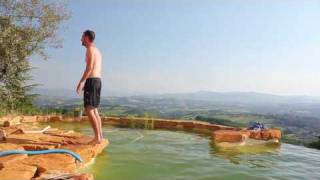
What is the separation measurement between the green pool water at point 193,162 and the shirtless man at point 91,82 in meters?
0.65

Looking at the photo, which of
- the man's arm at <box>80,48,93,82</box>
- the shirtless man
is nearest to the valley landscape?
the shirtless man

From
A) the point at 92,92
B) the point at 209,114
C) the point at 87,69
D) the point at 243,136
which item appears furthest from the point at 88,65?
the point at 209,114

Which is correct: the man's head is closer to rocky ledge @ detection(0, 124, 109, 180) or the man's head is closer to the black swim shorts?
the black swim shorts

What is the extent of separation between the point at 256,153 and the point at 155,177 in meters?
3.18

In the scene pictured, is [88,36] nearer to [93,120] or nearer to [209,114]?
[93,120]

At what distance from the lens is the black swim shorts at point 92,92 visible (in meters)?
5.95

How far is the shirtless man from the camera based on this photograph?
598 cm

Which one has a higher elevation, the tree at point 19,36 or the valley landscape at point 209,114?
the tree at point 19,36

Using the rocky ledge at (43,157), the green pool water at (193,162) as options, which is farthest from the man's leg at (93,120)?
the green pool water at (193,162)

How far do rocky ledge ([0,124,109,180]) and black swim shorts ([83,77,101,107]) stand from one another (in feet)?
2.23

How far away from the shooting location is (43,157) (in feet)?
16.6

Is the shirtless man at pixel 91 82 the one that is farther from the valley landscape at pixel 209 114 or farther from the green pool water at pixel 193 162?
the valley landscape at pixel 209 114

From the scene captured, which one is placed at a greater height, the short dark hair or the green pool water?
the short dark hair

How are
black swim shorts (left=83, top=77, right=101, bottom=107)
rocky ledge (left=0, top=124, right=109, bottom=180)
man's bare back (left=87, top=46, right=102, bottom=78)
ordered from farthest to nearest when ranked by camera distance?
man's bare back (left=87, top=46, right=102, bottom=78), black swim shorts (left=83, top=77, right=101, bottom=107), rocky ledge (left=0, top=124, right=109, bottom=180)
